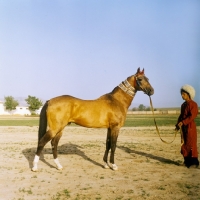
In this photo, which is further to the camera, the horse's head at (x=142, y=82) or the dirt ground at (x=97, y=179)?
the horse's head at (x=142, y=82)

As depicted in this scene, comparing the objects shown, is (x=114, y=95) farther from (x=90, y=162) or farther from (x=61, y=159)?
(x=61, y=159)

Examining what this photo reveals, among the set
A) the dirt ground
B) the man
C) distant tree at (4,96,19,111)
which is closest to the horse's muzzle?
the man

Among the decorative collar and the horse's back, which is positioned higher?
the decorative collar

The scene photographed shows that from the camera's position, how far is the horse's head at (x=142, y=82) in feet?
26.7

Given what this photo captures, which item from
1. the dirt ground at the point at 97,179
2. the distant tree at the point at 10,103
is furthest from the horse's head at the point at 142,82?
the distant tree at the point at 10,103

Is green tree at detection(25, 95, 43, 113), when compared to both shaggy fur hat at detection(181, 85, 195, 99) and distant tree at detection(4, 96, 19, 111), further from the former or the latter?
shaggy fur hat at detection(181, 85, 195, 99)

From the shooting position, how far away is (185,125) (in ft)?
27.5

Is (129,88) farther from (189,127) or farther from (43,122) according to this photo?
(43,122)

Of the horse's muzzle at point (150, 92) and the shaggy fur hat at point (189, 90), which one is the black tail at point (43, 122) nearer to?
the horse's muzzle at point (150, 92)

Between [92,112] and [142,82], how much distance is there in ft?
5.99

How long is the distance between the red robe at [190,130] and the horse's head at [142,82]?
125cm

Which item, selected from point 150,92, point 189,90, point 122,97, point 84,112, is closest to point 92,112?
point 84,112

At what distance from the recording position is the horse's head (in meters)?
8.12

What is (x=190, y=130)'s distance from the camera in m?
8.19
